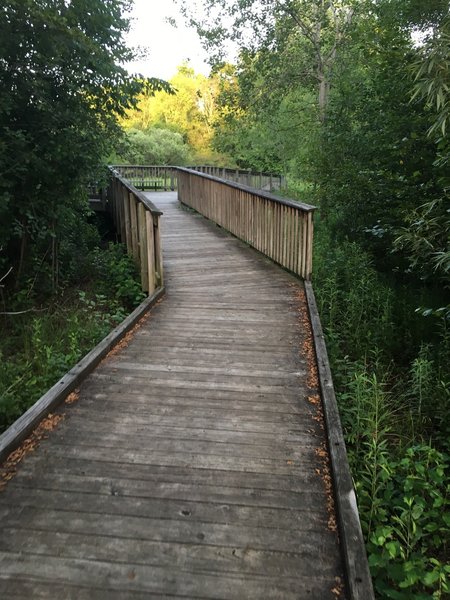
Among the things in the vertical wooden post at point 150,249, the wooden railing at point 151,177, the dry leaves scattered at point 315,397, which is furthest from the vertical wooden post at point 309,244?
the wooden railing at point 151,177

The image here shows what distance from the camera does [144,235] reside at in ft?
22.5

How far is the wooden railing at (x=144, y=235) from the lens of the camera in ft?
20.9

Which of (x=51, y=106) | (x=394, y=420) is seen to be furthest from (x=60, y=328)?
(x=394, y=420)

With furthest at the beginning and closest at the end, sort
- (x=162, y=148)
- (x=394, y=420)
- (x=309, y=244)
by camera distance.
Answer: (x=162, y=148)
(x=309, y=244)
(x=394, y=420)

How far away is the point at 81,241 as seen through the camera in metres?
10.2

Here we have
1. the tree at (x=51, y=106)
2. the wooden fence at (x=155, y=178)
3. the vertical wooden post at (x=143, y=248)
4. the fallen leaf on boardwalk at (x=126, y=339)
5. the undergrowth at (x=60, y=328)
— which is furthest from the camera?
the wooden fence at (x=155, y=178)

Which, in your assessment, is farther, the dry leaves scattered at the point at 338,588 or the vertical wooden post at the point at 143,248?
the vertical wooden post at the point at 143,248

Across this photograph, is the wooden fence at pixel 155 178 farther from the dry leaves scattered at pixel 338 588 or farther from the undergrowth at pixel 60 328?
the dry leaves scattered at pixel 338 588

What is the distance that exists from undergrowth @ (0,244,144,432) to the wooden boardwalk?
75cm

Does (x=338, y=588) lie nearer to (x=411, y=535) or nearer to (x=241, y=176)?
(x=411, y=535)

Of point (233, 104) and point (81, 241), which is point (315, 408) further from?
point (233, 104)

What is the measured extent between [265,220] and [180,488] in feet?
20.3

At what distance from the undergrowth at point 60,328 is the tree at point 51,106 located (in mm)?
926

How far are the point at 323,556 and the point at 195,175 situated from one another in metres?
12.1
